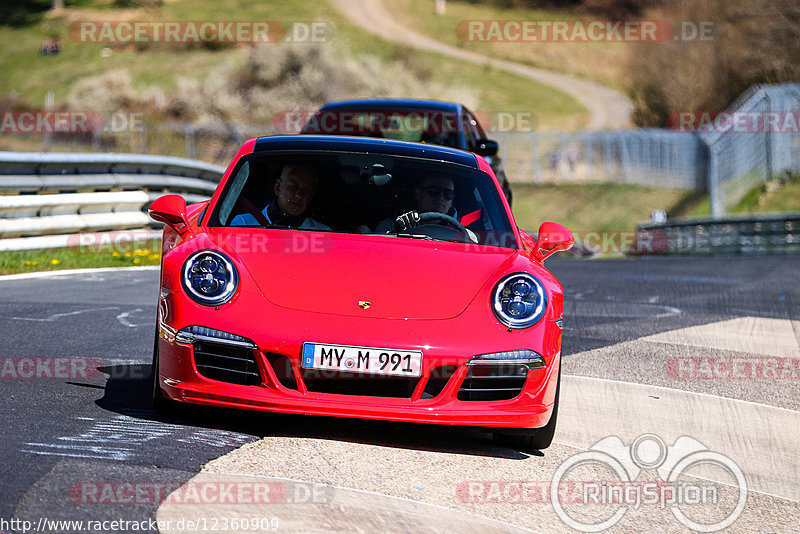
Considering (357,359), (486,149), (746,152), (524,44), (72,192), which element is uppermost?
(524,44)

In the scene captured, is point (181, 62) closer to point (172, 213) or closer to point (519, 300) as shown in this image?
point (172, 213)

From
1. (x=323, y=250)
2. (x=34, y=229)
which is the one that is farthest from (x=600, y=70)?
(x=323, y=250)

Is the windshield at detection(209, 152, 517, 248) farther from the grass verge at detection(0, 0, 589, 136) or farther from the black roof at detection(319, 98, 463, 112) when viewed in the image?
the grass verge at detection(0, 0, 589, 136)

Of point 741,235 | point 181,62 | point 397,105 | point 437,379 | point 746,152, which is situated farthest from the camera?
point 181,62

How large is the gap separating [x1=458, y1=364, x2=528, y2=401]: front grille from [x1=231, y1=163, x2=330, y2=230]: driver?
4.38 feet

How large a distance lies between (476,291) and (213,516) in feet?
5.88

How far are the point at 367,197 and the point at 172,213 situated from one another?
1.04 m

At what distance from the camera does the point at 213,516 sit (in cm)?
372

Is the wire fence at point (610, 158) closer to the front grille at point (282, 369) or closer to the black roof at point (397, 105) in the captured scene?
the black roof at point (397, 105)

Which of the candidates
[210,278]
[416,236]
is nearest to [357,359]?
[210,278]

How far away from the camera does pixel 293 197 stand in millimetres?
5844

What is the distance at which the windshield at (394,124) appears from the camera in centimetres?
1205

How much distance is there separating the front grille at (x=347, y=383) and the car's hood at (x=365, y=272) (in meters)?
0.27

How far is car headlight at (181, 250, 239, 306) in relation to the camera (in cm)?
490
